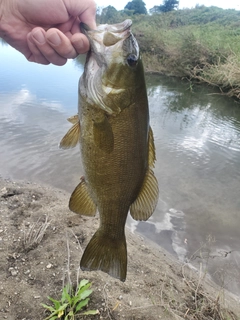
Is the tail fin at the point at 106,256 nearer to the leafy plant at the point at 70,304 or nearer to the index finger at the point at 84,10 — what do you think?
the leafy plant at the point at 70,304

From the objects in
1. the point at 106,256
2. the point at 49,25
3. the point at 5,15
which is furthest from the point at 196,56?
the point at 106,256

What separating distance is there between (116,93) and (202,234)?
171 inches

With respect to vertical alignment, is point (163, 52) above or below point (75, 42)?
below

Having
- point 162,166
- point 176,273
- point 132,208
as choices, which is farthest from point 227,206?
point 132,208

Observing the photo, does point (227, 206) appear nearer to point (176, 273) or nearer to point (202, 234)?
point (202, 234)

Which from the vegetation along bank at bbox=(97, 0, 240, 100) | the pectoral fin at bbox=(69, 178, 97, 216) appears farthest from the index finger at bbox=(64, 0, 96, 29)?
the vegetation along bank at bbox=(97, 0, 240, 100)

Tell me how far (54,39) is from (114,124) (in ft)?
2.02

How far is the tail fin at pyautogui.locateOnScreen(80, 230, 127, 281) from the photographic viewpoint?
1932 millimetres

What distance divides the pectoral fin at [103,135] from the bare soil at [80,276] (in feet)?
5.03

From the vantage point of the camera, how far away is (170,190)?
6.66 meters

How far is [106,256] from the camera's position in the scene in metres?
1.95

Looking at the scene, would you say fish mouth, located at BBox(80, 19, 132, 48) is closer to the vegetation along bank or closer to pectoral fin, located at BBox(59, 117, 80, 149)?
pectoral fin, located at BBox(59, 117, 80, 149)

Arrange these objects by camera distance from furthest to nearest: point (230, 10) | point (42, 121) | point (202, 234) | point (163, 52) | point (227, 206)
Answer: point (230, 10), point (163, 52), point (42, 121), point (227, 206), point (202, 234)

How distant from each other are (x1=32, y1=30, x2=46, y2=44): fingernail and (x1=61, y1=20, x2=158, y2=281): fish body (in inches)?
10.4
